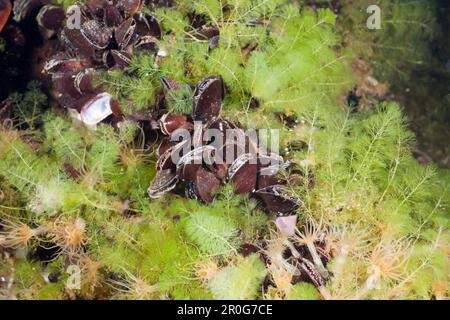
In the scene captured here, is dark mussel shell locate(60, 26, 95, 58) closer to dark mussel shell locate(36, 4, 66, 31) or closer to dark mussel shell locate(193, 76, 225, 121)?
dark mussel shell locate(36, 4, 66, 31)

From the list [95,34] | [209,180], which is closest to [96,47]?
[95,34]

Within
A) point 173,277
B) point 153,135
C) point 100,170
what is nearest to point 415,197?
point 173,277

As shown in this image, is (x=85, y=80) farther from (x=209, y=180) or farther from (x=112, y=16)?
(x=209, y=180)

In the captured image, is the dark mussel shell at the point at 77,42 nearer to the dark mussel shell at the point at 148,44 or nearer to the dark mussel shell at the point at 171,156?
the dark mussel shell at the point at 148,44

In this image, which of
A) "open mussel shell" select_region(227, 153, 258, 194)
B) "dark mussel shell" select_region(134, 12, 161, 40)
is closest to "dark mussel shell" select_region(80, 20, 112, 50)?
"dark mussel shell" select_region(134, 12, 161, 40)

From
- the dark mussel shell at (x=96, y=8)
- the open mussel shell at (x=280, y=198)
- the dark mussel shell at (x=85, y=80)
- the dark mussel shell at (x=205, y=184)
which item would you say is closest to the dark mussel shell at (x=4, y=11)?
the dark mussel shell at (x=96, y=8)

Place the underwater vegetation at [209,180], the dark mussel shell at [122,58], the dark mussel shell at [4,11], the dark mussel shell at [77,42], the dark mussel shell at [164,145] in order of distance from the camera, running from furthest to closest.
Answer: the dark mussel shell at [4,11] < the dark mussel shell at [77,42] < the dark mussel shell at [122,58] < the dark mussel shell at [164,145] < the underwater vegetation at [209,180]

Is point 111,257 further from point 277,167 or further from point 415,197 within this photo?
point 415,197
